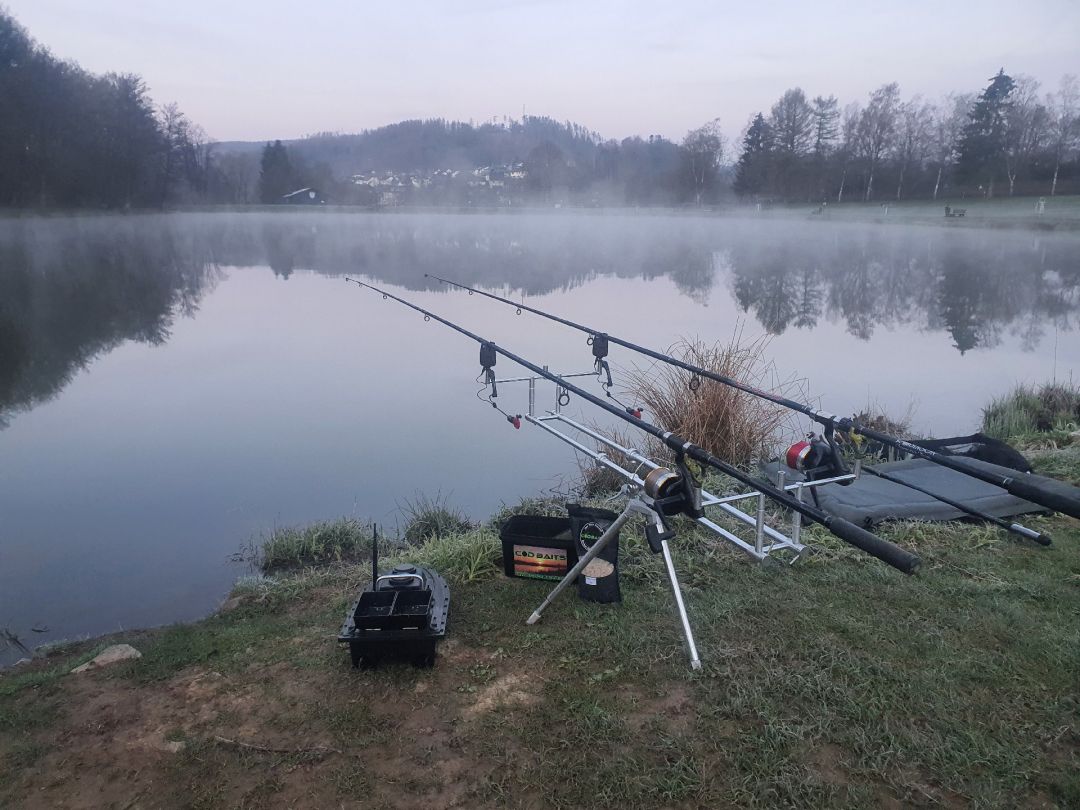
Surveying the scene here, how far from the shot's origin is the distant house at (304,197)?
6769cm

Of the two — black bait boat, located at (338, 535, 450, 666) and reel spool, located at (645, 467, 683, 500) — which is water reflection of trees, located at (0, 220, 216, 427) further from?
reel spool, located at (645, 467, 683, 500)

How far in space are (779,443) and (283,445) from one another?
14.4 ft

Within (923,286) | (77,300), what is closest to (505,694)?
(77,300)

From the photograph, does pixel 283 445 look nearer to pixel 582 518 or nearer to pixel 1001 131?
pixel 582 518

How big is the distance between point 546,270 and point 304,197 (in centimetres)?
5437

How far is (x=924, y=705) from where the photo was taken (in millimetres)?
2348

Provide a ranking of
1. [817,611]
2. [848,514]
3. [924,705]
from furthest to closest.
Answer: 1. [848,514]
2. [817,611]
3. [924,705]

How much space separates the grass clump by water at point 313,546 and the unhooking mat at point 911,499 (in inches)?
102

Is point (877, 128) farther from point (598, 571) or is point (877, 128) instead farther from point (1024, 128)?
point (598, 571)

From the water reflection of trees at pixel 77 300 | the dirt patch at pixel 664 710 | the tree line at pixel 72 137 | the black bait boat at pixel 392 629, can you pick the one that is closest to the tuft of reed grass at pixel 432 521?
the black bait boat at pixel 392 629

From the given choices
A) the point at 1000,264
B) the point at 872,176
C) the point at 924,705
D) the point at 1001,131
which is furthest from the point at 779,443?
the point at 872,176

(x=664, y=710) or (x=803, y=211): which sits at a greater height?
(x=803, y=211)

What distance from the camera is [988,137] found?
40.3 m

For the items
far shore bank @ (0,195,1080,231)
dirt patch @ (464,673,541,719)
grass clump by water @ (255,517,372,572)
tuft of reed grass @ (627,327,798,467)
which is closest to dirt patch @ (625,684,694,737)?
dirt patch @ (464,673,541,719)
